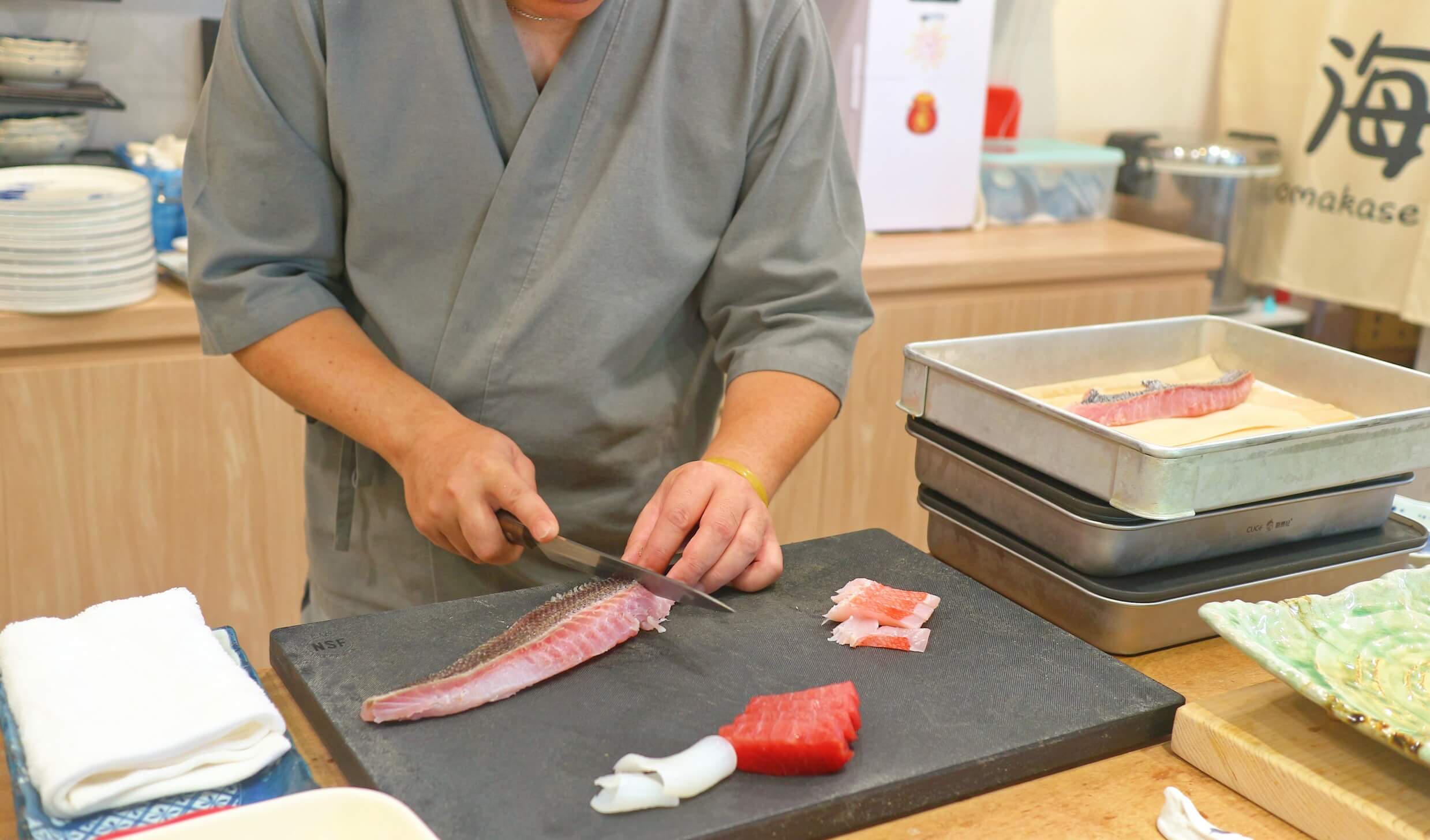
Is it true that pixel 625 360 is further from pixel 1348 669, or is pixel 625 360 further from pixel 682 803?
pixel 1348 669

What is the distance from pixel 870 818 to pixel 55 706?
580 millimetres

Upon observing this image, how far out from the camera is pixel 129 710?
2.75ft

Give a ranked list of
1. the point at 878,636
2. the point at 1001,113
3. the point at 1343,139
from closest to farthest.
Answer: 1. the point at 878,636
2. the point at 1343,139
3. the point at 1001,113

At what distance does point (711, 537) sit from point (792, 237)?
39 centimetres

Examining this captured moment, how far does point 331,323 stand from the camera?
1310 mm

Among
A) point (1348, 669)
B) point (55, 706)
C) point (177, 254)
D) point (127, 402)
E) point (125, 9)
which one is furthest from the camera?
point (125, 9)

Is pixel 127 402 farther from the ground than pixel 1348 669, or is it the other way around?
pixel 1348 669

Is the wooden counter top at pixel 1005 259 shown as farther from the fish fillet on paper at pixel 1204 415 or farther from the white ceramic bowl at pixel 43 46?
the fish fillet on paper at pixel 1204 415

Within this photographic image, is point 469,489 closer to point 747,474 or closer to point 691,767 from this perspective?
point 747,474

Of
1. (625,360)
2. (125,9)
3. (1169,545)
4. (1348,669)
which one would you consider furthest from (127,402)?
(1348,669)

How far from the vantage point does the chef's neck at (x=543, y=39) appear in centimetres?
128

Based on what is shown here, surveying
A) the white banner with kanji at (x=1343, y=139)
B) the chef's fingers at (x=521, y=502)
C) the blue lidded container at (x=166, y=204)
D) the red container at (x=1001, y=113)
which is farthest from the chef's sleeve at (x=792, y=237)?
the white banner with kanji at (x=1343, y=139)

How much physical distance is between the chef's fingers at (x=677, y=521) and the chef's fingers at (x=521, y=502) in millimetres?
106

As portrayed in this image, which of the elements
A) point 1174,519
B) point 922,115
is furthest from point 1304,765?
point 922,115
